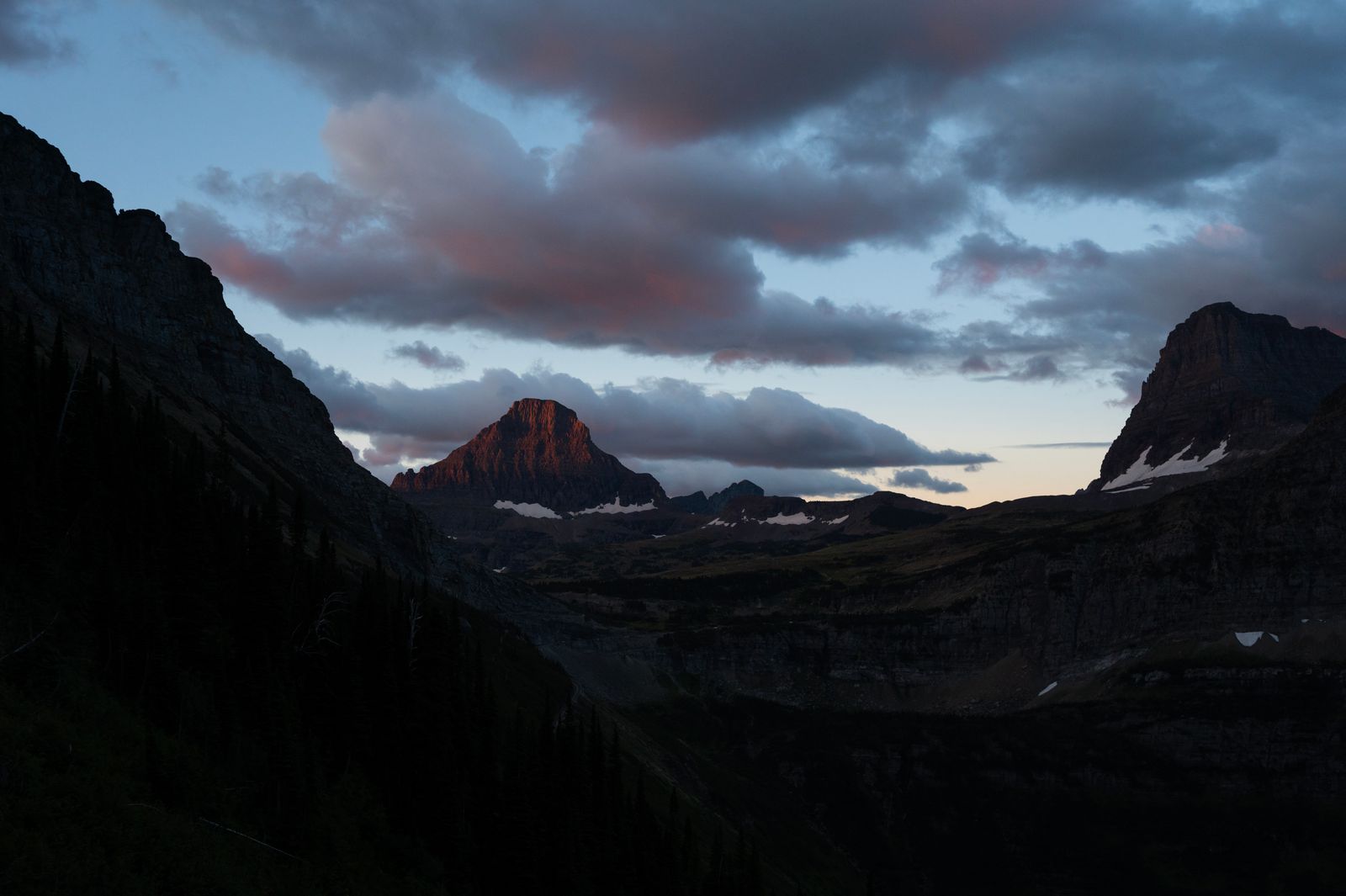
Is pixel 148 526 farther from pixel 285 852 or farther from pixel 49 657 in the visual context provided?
pixel 285 852

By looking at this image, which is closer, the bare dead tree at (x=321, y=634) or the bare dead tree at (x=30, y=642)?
the bare dead tree at (x=30, y=642)

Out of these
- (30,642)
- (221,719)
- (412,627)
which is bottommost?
(221,719)

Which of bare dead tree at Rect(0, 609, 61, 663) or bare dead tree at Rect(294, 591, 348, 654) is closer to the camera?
bare dead tree at Rect(0, 609, 61, 663)

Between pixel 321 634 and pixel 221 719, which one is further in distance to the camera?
pixel 321 634

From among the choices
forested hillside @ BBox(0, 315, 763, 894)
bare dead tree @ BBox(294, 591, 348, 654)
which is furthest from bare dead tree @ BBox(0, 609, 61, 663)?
bare dead tree @ BBox(294, 591, 348, 654)

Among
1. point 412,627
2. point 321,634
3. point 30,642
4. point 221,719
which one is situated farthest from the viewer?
point 412,627

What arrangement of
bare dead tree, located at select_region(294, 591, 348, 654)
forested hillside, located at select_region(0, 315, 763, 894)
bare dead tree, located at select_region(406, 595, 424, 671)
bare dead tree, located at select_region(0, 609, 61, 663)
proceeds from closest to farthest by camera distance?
1. forested hillside, located at select_region(0, 315, 763, 894)
2. bare dead tree, located at select_region(0, 609, 61, 663)
3. bare dead tree, located at select_region(294, 591, 348, 654)
4. bare dead tree, located at select_region(406, 595, 424, 671)

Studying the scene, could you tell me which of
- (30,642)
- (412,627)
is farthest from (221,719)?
(412,627)

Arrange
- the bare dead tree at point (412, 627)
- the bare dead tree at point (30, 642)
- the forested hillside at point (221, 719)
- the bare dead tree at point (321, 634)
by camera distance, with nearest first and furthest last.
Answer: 1. the forested hillside at point (221, 719)
2. the bare dead tree at point (30, 642)
3. the bare dead tree at point (321, 634)
4. the bare dead tree at point (412, 627)

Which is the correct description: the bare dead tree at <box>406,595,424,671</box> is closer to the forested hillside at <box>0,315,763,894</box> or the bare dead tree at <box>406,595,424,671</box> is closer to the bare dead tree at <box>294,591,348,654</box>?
the forested hillside at <box>0,315,763,894</box>

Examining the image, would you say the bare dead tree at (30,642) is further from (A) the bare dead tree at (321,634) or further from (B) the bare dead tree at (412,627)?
(B) the bare dead tree at (412,627)

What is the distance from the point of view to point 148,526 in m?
77.9

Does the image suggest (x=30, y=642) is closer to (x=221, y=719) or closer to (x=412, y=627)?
(x=221, y=719)

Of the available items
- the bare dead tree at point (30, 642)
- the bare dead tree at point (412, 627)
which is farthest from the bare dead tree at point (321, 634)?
the bare dead tree at point (30, 642)
